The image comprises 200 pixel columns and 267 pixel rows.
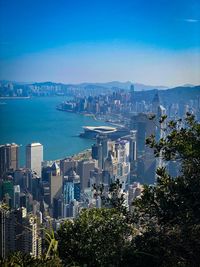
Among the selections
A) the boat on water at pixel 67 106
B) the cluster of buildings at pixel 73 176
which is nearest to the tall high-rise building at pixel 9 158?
the cluster of buildings at pixel 73 176

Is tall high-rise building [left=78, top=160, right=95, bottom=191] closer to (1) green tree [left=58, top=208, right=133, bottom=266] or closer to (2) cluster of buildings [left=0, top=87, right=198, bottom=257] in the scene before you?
(2) cluster of buildings [left=0, top=87, right=198, bottom=257]

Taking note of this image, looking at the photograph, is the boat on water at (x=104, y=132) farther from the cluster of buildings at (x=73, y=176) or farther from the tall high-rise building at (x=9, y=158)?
the tall high-rise building at (x=9, y=158)

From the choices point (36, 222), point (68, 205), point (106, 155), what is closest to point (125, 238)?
point (36, 222)

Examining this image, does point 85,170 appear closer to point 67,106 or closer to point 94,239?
point 67,106

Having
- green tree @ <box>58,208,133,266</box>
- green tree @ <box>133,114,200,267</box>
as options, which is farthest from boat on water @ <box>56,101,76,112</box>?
green tree @ <box>58,208,133,266</box>

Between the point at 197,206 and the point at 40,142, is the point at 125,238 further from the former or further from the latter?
the point at 40,142
